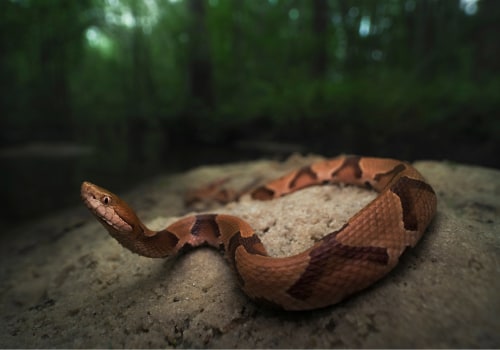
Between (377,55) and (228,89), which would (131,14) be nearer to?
(228,89)

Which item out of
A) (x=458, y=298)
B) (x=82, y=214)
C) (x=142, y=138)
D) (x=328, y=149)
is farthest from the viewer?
(x=142, y=138)

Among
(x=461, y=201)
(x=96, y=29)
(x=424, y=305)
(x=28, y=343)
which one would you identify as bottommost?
(x=28, y=343)

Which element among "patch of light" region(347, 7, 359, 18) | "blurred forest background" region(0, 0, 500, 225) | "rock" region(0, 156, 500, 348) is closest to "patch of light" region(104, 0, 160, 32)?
"blurred forest background" region(0, 0, 500, 225)

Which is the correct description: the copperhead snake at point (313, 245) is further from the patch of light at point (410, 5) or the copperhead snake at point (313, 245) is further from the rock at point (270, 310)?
the patch of light at point (410, 5)

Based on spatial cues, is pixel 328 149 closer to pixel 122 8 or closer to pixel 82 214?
pixel 82 214

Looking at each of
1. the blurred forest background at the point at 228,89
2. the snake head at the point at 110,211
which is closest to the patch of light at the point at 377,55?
the blurred forest background at the point at 228,89

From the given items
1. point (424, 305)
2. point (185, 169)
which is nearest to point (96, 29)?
point (185, 169)
